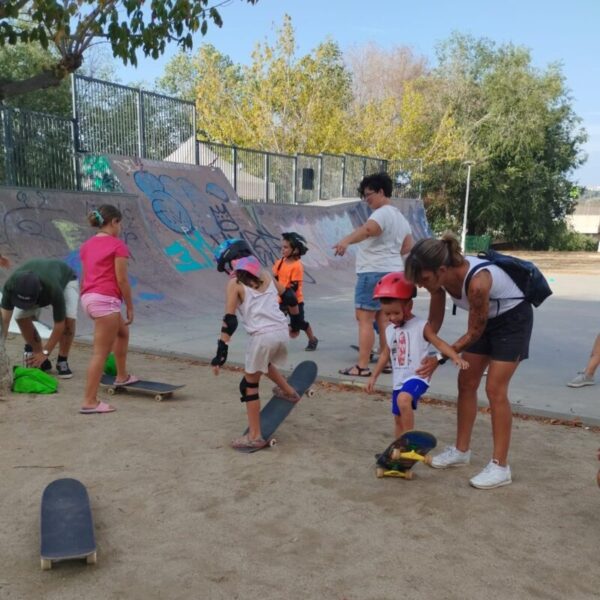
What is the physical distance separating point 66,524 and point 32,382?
300 cm

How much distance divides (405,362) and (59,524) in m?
2.09

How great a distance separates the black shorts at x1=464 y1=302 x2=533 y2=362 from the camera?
338 cm

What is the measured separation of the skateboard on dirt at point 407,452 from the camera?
344 cm

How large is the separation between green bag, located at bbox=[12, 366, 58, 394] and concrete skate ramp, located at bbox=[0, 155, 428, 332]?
3724mm

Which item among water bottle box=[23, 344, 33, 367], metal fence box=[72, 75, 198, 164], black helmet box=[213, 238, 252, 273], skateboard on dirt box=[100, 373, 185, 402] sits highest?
metal fence box=[72, 75, 198, 164]

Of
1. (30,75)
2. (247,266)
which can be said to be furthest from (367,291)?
(30,75)

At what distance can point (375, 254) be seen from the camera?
6035 mm

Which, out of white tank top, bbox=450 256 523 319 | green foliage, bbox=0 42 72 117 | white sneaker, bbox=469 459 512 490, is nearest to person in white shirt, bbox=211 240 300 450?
white tank top, bbox=450 256 523 319

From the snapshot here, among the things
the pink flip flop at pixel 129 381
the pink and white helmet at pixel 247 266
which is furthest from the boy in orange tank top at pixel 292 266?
the pink and white helmet at pixel 247 266

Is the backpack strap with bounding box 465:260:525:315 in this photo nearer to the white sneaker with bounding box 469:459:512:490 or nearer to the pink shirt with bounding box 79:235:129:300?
the white sneaker with bounding box 469:459:512:490

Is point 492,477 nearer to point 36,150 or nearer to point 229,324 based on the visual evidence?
point 229,324

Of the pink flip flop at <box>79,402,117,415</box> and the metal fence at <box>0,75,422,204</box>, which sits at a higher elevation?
the metal fence at <box>0,75,422,204</box>

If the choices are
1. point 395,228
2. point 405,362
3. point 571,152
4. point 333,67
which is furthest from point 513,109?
point 405,362

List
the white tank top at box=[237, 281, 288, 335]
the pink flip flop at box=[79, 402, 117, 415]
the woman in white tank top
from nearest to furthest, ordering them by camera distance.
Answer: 1. the woman in white tank top
2. the white tank top at box=[237, 281, 288, 335]
3. the pink flip flop at box=[79, 402, 117, 415]
